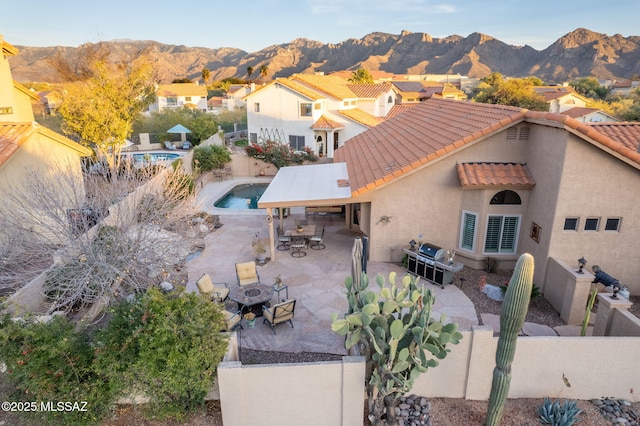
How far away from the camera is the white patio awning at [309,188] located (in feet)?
52.3

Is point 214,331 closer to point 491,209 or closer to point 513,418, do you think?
point 513,418

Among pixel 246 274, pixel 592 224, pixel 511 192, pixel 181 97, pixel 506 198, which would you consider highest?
pixel 181 97

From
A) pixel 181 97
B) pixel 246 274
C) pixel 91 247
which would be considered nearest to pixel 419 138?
pixel 246 274

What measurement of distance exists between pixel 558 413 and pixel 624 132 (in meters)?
12.4

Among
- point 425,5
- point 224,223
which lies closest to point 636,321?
point 224,223

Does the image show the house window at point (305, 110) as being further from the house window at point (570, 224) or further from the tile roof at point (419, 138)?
the house window at point (570, 224)

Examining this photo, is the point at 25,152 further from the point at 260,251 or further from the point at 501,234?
the point at 501,234

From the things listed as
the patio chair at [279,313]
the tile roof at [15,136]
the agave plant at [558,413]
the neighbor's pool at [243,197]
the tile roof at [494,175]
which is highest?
the tile roof at [15,136]

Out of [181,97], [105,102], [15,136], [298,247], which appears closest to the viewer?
[298,247]

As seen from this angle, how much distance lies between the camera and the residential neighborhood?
25.3ft

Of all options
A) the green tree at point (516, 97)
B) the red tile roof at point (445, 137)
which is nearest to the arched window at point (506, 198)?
the red tile roof at point (445, 137)

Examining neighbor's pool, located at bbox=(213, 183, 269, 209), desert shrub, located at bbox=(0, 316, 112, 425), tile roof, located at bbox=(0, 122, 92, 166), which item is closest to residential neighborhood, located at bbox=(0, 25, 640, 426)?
desert shrub, located at bbox=(0, 316, 112, 425)

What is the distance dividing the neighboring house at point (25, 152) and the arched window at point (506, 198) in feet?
56.4

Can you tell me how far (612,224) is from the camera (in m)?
13.2
